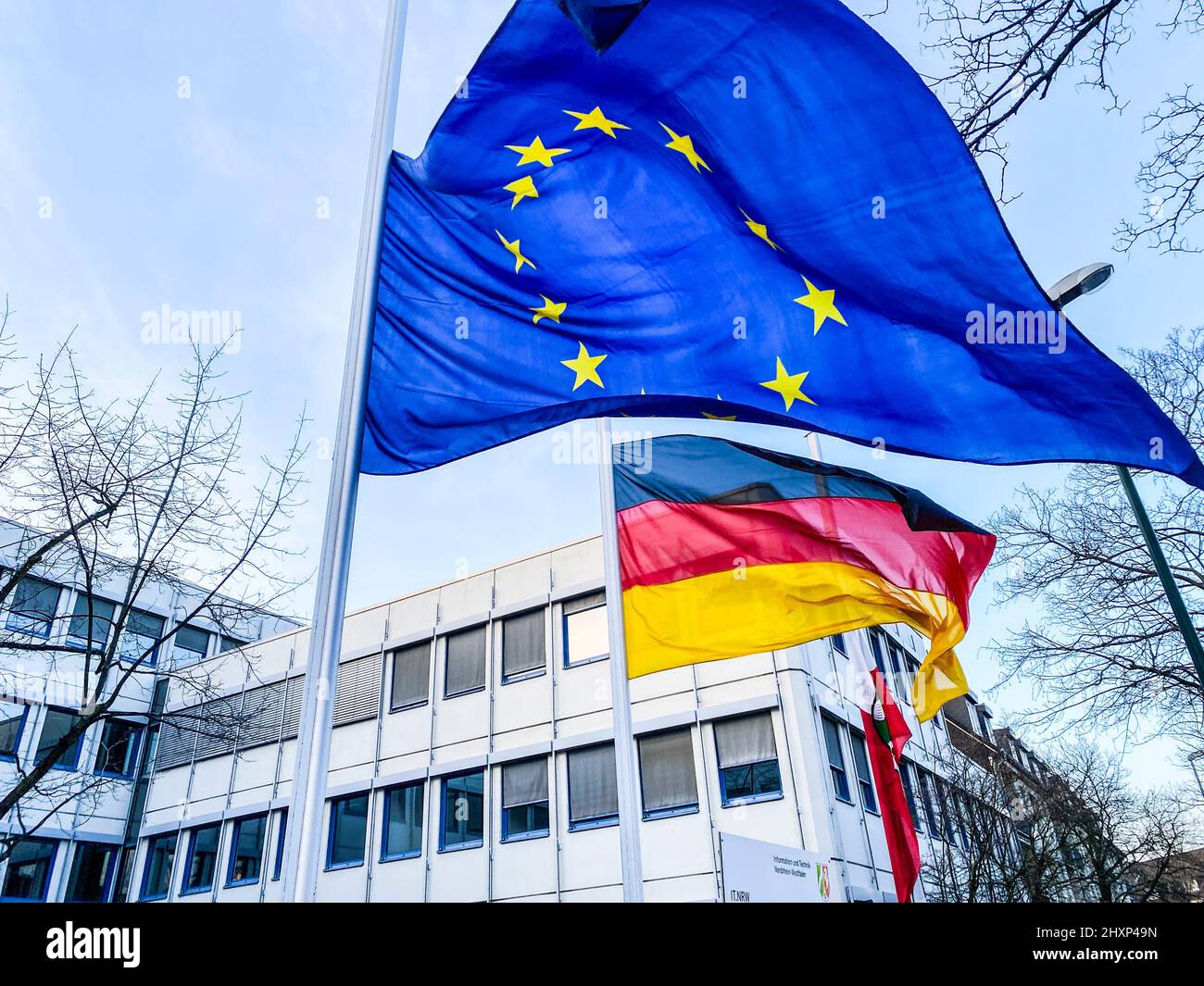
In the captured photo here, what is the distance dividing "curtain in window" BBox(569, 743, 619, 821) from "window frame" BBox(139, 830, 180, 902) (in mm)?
17405

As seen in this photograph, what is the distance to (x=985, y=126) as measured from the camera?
6.07 m

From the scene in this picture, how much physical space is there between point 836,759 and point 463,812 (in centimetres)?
1031

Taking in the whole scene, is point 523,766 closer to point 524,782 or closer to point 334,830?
point 524,782

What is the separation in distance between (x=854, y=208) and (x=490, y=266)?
2.37 m

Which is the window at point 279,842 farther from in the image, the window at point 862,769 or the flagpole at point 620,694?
the flagpole at point 620,694

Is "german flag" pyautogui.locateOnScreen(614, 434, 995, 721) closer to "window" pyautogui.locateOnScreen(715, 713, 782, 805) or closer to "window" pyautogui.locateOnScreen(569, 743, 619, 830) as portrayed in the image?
"window" pyautogui.locateOnScreen(715, 713, 782, 805)

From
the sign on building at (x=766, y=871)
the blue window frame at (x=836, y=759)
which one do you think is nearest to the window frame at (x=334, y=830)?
the blue window frame at (x=836, y=759)

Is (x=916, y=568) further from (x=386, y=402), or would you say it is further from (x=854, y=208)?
(x=386, y=402)

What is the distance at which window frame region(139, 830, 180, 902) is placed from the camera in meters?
32.0

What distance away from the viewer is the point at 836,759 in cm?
2272

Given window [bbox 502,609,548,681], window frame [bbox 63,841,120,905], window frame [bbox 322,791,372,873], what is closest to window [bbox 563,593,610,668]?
window [bbox 502,609,548,681]

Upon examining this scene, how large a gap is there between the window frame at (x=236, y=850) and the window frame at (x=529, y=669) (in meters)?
10.5

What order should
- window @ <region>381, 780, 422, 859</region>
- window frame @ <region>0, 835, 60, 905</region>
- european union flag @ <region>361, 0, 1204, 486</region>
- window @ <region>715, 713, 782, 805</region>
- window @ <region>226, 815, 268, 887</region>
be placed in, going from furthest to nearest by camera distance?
window frame @ <region>0, 835, 60, 905</region> < window @ <region>226, 815, 268, 887</region> < window @ <region>381, 780, 422, 859</region> < window @ <region>715, 713, 782, 805</region> < european union flag @ <region>361, 0, 1204, 486</region>
